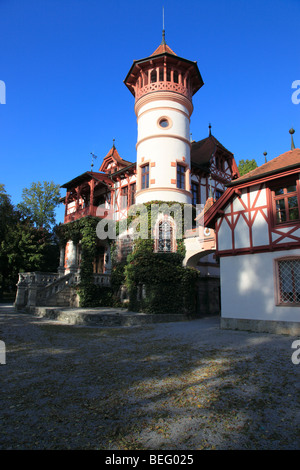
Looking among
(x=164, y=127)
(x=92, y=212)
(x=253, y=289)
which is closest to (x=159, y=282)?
(x=253, y=289)

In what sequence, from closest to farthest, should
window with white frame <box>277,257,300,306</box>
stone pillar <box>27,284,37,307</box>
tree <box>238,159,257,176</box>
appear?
window with white frame <box>277,257,300,306</box> < stone pillar <box>27,284,37,307</box> < tree <box>238,159,257,176</box>

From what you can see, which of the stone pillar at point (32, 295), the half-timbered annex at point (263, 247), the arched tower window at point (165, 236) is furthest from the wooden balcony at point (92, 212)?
the half-timbered annex at point (263, 247)

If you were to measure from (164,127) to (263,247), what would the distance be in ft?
38.6

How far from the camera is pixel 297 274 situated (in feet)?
33.1

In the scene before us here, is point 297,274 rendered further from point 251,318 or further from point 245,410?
point 245,410

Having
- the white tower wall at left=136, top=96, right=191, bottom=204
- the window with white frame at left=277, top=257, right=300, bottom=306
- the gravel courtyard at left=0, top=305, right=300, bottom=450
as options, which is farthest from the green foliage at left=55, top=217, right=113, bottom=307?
the window with white frame at left=277, top=257, right=300, bottom=306

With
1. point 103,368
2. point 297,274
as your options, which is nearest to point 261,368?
point 103,368

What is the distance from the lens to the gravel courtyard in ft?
10.1

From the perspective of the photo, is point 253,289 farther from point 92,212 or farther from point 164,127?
point 92,212

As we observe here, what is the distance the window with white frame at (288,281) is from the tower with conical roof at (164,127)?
8933 millimetres

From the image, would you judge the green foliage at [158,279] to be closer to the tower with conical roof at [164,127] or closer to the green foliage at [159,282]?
A: the green foliage at [159,282]

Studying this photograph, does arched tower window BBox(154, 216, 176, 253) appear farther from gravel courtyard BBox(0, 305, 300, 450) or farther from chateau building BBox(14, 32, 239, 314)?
gravel courtyard BBox(0, 305, 300, 450)
